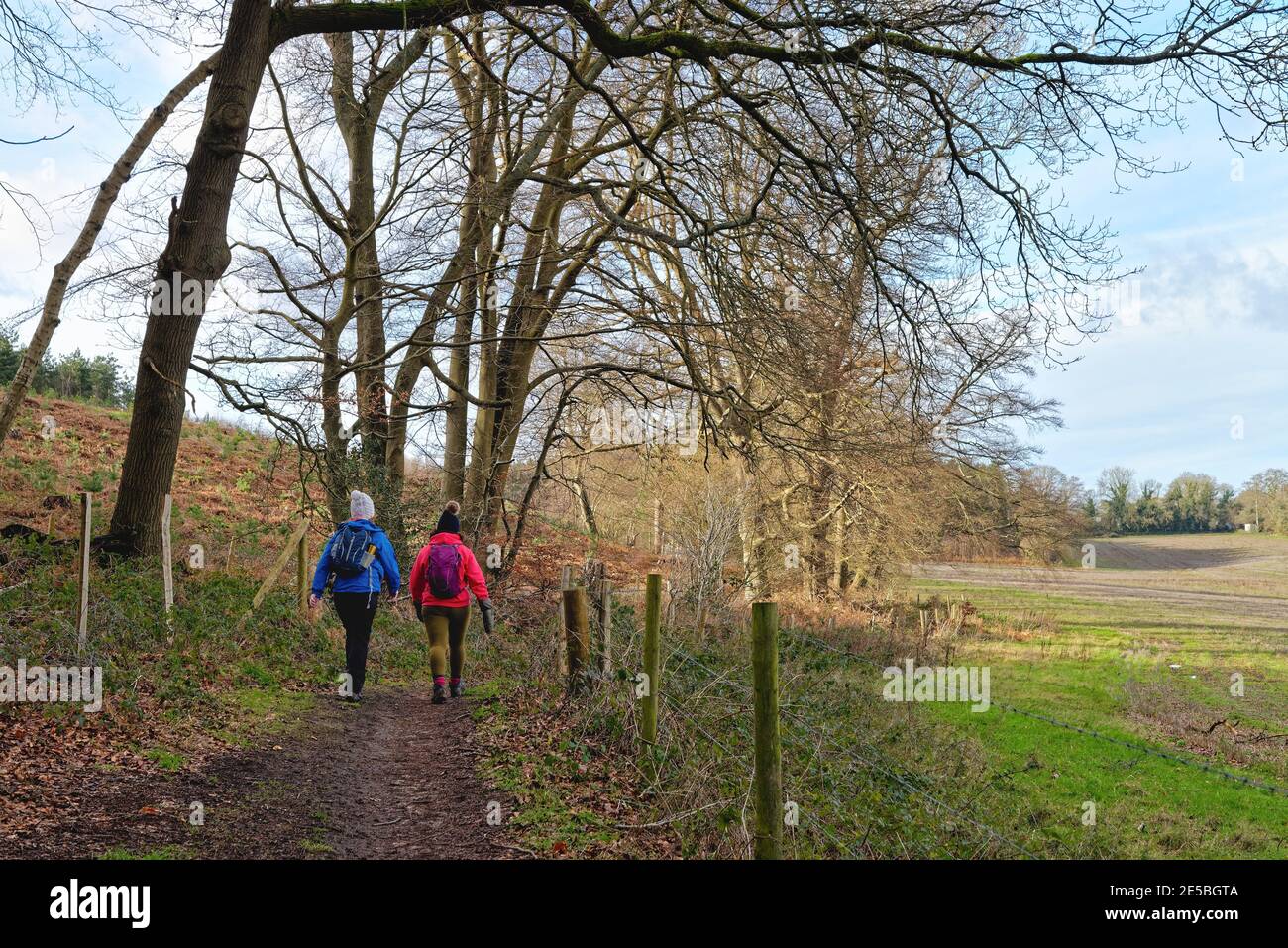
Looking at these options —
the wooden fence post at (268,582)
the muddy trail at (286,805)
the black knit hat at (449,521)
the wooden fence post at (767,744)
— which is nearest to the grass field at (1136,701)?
the wooden fence post at (767,744)

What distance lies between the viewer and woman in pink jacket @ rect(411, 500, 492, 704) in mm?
10961

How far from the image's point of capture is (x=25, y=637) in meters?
8.80

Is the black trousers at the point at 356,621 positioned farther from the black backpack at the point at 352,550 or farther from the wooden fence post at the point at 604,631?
the wooden fence post at the point at 604,631

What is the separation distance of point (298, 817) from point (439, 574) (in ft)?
14.5

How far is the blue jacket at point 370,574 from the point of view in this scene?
10.5 m

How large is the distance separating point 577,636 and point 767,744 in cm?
351

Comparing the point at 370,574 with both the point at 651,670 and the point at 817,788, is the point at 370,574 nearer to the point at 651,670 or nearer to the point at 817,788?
the point at 651,670

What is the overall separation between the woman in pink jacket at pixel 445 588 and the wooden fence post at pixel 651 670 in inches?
133

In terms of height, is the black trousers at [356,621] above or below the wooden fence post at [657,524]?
below

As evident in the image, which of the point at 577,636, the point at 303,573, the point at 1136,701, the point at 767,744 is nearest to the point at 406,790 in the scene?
the point at 577,636

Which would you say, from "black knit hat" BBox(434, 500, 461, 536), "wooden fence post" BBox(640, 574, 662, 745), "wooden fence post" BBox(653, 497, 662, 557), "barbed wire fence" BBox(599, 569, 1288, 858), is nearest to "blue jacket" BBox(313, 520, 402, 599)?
"black knit hat" BBox(434, 500, 461, 536)

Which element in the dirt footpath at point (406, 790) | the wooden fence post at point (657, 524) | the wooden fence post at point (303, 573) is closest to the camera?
the dirt footpath at point (406, 790)

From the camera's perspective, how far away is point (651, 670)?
8.11m
